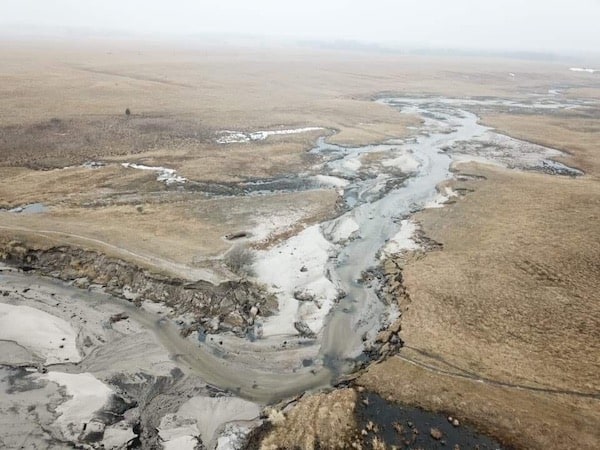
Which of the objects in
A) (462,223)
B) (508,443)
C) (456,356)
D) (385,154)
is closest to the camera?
(508,443)

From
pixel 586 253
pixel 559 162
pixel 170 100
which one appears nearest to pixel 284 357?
pixel 586 253

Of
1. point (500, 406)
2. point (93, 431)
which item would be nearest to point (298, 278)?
point (500, 406)

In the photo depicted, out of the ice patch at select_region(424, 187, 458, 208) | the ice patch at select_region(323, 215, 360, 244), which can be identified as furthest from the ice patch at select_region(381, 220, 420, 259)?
the ice patch at select_region(424, 187, 458, 208)

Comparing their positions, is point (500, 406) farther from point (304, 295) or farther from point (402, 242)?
point (402, 242)

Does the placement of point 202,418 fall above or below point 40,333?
below

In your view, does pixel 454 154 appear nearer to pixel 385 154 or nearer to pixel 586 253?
pixel 385 154
